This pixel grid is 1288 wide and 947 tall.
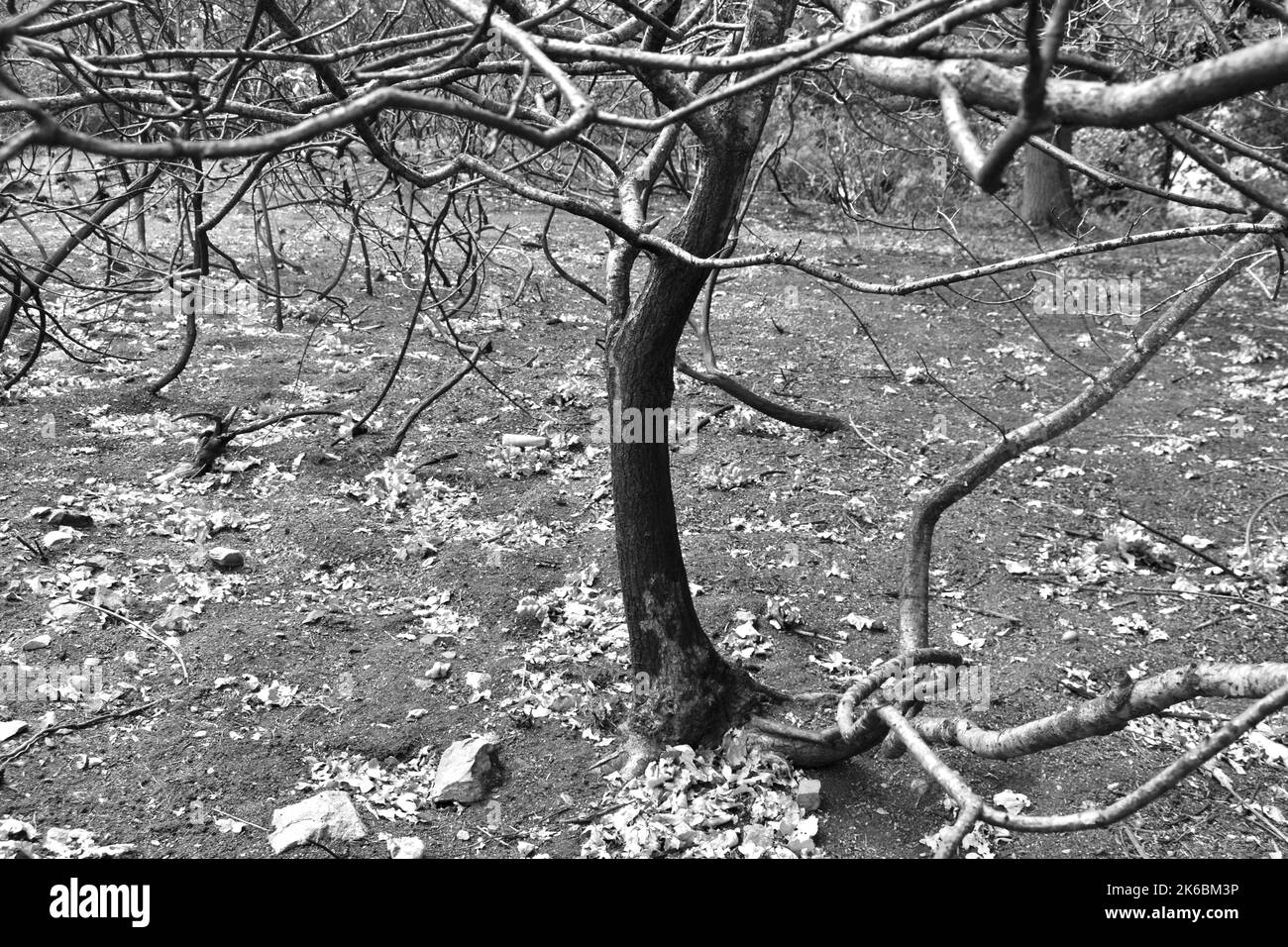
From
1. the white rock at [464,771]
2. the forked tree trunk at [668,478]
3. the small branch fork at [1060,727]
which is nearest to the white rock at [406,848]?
the white rock at [464,771]

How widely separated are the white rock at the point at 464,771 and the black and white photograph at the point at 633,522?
0.01 m

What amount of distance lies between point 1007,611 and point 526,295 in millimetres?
4178

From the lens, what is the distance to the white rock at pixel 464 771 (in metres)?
2.80

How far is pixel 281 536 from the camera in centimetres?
399

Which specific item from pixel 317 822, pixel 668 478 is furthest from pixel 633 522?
pixel 317 822

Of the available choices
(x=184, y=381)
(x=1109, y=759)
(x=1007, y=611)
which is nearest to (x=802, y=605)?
(x=1007, y=611)

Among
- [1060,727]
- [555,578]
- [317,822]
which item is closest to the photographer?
[1060,727]

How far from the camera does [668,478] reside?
2.84 m

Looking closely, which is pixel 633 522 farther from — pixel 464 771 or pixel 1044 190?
pixel 1044 190

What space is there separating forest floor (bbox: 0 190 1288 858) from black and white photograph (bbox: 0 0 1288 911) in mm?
19

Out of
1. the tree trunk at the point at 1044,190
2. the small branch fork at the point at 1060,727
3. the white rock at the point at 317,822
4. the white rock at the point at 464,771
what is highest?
the tree trunk at the point at 1044,190

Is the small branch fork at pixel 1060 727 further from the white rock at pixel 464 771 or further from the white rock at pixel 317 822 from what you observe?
the white rock at pixel 317 822

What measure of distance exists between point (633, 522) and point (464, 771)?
0.87 metres

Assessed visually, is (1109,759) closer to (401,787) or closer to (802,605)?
(802,605)
